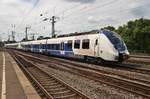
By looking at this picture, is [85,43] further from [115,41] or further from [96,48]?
[115,41]

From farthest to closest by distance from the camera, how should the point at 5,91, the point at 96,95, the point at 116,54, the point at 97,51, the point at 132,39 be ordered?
the point at 132,39 → the point at 97,51 → the point at 116,54 → the point at 5,91 → the point at 96,95

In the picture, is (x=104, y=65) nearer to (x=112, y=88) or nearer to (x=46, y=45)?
(x=112, y=88)

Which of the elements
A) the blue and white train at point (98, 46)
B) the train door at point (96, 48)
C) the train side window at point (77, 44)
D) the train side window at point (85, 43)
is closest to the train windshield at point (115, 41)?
the blue and white train at point (98, 46)

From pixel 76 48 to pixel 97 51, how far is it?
5802 millimetres

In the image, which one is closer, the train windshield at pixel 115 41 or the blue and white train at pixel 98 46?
the blue and white train at pixel 98 46

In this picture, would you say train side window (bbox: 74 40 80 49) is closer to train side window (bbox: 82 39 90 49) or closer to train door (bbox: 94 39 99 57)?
train side window (bbox: 82 39 90 49)

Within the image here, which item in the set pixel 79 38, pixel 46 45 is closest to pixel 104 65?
pixel 79 38

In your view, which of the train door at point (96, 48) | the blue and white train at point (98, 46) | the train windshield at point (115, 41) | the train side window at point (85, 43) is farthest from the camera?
the train side window at point (85, 43)

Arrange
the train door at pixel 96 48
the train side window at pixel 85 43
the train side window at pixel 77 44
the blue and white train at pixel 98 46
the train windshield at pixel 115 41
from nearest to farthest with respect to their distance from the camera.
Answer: the blue and white train at pixel 98 46 → the train windshield at pixel 115 41 → the train door at pixel 96 48 → the train side window at pixel 85 43 → the train side window at pixel 77 44

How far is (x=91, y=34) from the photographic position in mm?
27422

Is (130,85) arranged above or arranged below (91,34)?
below

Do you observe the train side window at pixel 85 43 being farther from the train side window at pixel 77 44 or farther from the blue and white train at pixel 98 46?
the train side window at pixel 77 44

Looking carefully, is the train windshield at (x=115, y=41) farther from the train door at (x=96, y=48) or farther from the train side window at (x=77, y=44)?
the train side window at (x=77, y=44)

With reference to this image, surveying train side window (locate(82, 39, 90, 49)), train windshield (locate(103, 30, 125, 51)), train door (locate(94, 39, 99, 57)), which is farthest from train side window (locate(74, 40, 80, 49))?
train windshield (locate(103, 30, 125, 51))
